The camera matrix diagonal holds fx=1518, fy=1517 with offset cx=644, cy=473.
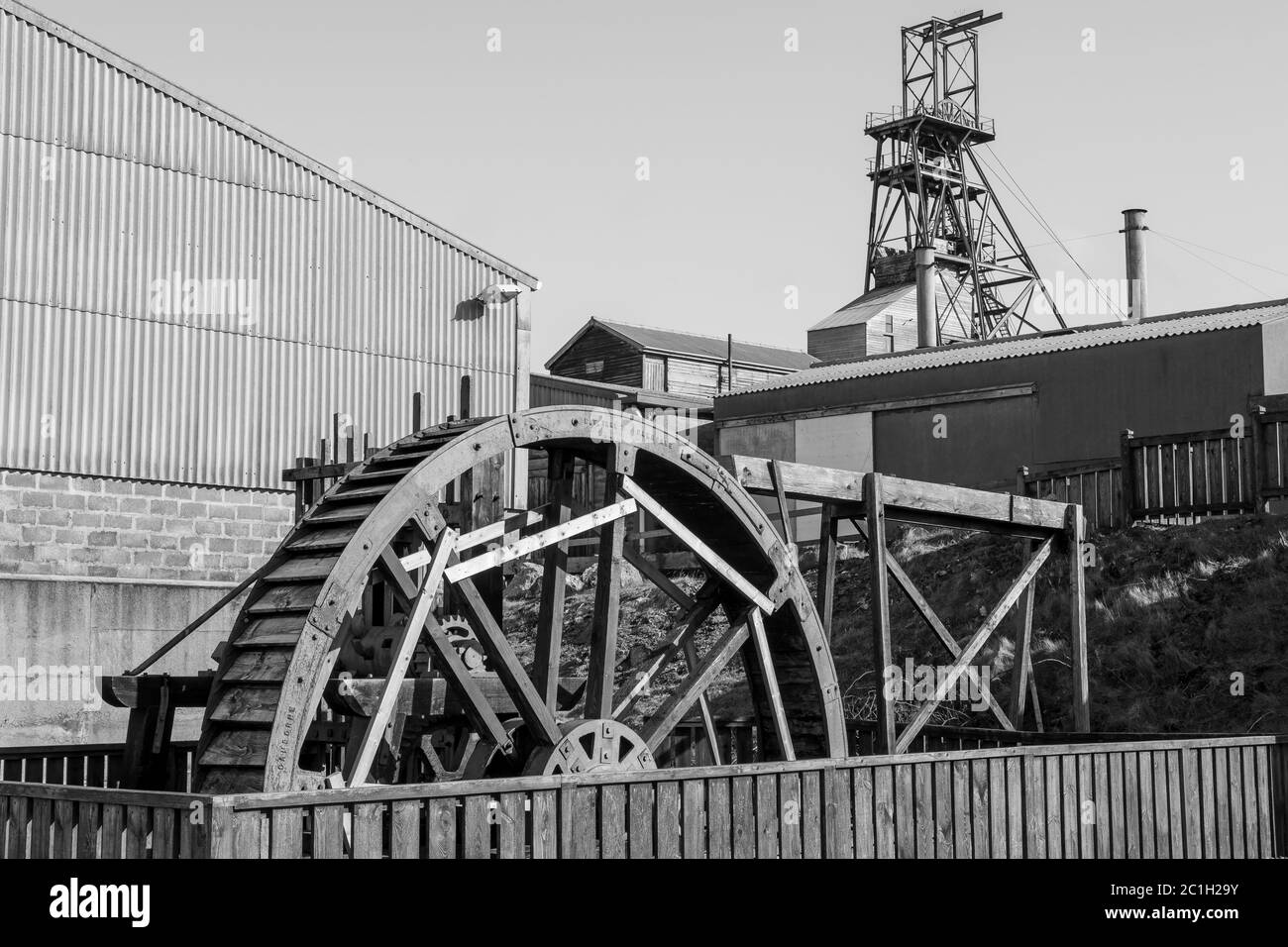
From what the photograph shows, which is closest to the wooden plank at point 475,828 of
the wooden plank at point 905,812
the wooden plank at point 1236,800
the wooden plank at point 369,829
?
the wooden plank at point 369,829

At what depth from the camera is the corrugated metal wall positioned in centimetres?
1905

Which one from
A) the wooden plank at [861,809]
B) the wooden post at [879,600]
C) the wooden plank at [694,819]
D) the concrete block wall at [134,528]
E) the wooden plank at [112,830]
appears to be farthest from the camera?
the concrete block wall at [134,528]

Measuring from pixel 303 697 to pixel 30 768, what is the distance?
5772 millimetres

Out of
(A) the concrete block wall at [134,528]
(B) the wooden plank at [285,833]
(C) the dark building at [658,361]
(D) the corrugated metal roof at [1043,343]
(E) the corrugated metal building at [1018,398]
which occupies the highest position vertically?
(C) the dark building at [658,361]

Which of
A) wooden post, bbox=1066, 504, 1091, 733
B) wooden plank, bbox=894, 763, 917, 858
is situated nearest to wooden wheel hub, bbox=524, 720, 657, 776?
wooden plank, bbox=894, 763, 917, 858

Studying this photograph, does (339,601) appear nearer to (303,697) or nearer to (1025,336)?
(303,697)

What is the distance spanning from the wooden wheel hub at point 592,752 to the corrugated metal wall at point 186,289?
38.7 ft

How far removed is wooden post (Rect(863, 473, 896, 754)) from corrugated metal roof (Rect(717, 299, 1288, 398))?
1604 cm

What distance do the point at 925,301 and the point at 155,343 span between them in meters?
24.2

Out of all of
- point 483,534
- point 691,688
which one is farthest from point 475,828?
point 691,688

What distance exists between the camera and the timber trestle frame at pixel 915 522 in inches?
450

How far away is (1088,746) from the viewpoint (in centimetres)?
1011

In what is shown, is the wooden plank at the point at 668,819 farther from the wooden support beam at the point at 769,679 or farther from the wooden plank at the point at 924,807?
the wooden support beam at the point at 769,679
